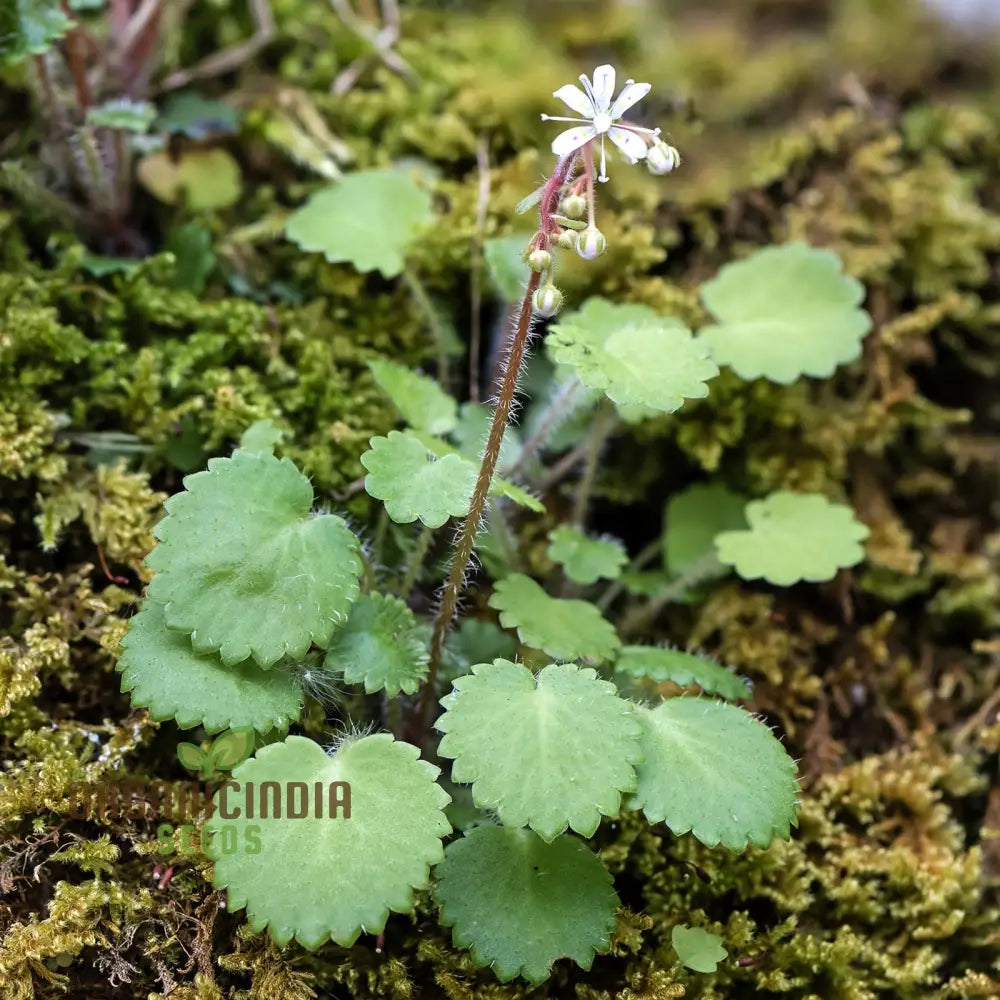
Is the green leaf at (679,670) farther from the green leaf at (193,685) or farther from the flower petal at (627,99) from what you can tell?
the flower petal at (627,99)

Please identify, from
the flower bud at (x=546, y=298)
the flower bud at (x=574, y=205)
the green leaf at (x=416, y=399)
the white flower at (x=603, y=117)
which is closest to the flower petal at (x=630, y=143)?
the white flower at (x=603, y=117)

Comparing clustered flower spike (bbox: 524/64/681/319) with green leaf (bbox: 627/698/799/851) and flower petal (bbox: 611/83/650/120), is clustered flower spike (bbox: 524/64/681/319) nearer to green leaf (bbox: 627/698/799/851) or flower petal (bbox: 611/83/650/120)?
flower petal (bbox: 611/83/650/120)

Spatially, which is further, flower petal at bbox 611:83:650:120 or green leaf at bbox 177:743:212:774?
green leaf at bbox 177:743:212:774

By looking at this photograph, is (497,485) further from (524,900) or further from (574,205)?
(524,900)

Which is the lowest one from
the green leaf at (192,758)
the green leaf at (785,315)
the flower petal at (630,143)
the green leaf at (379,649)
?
the green leaf at (192,758)

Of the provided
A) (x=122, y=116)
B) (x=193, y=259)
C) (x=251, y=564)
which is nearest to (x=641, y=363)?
(x=251, y=564)

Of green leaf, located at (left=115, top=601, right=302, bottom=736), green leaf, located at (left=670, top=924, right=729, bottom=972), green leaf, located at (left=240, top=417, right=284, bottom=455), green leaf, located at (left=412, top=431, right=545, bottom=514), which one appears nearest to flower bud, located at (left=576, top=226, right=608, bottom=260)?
green leaf, located at (left=412, top=431, right=545, bottom=514)

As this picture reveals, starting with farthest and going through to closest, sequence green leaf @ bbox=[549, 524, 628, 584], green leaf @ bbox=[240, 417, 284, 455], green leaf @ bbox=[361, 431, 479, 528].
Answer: green leaf @ bbox=[549, 524, 628, 584]
green leaf @ bbox=[240, 417, 284, 455]
green leaf @ bbox=[361, 431, 479, 528]
